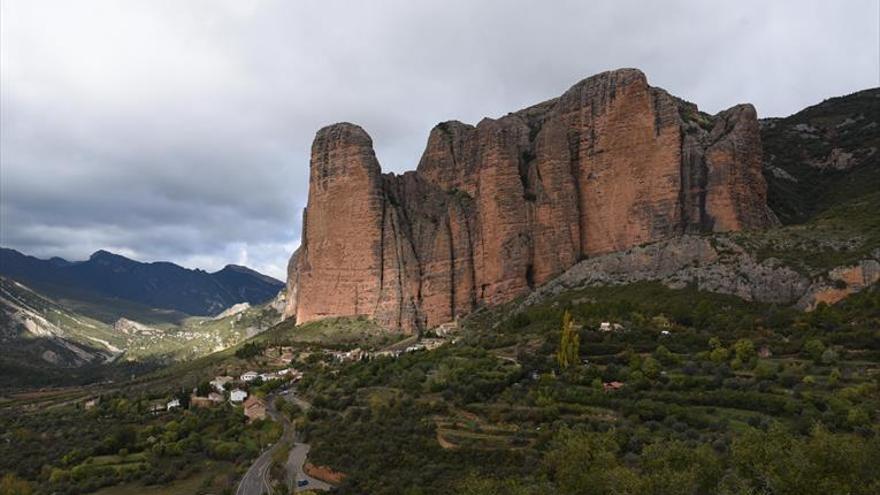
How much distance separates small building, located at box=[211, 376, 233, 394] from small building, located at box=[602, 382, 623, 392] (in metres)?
56.0

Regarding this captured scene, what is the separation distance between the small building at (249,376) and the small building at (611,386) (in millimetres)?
55599

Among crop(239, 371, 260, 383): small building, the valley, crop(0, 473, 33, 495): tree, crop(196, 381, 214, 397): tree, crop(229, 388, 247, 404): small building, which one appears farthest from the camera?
crop(239, 371, 260, 383): small building

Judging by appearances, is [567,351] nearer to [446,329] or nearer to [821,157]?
[446,329]

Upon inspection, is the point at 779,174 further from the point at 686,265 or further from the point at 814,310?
the point at 814,310

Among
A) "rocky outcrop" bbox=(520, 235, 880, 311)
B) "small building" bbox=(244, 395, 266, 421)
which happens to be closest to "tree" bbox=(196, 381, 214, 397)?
"small building" bbox=(244, 395, 266, 421)

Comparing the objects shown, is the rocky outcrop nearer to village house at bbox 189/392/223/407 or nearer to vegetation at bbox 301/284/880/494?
vegetation at bbox 301/284/880/494

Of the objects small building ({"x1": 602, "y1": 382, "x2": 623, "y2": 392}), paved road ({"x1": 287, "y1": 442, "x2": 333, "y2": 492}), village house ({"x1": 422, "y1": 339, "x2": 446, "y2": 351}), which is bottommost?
paved road ({"x1": 287, "y1": 442, "x2": 333, "y2": 492})

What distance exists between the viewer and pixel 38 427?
252 ft

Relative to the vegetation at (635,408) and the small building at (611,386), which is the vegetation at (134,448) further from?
the small building at (611,386)

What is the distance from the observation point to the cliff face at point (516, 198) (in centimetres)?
8181

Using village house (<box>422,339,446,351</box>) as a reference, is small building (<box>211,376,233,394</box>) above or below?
below

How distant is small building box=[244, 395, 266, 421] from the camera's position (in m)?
65.4

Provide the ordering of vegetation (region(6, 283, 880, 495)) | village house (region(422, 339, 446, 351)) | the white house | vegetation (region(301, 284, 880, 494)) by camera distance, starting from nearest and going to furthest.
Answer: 1. vegetation (region(301, 284, 880, 494))
2. vegetation (region(6, 283, 880, 495))
3. village house (region(422, 339, 446, 351))
4. the white house

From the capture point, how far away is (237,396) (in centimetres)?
7725
